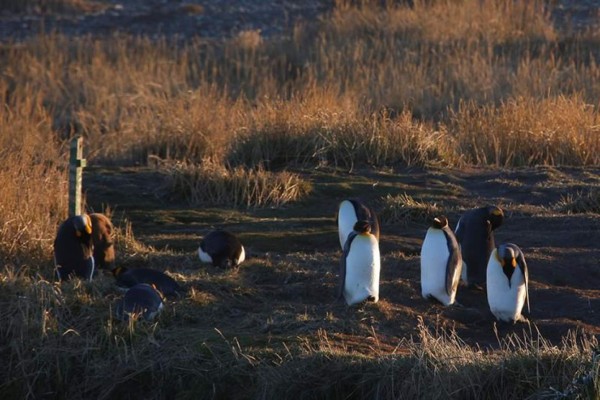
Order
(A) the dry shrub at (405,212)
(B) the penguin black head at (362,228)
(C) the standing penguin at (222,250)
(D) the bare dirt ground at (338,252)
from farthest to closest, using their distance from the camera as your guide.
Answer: (A) the dry shrub at (405,212) < (C) the standing penguin at (222,250) < (B) the penguin black head at (362,228) < (D) the bare dirt ground at (338,252)

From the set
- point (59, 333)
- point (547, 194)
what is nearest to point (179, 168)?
point (547, 194)

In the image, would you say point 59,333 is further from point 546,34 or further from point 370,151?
point 546,34

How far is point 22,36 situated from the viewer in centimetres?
2189

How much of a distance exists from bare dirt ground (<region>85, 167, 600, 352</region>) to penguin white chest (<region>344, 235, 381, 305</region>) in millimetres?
93

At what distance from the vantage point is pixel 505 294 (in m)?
6.73

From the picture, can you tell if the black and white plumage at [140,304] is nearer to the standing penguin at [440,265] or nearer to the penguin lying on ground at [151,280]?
the penguin lying on ground at [151,280]

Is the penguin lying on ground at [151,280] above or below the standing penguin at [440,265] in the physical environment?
below

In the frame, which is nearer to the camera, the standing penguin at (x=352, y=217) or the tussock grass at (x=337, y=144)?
the standing penguin at (x=352, y=217)

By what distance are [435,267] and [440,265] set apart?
1.5 inches

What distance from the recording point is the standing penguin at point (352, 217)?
7.91 m

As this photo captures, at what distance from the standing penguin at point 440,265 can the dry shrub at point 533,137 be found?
13.5 feet

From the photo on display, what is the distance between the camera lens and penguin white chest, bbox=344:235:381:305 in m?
6.79

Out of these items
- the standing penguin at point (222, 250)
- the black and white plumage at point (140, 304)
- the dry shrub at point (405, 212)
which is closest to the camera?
the black and white plumage at point (140, 304)

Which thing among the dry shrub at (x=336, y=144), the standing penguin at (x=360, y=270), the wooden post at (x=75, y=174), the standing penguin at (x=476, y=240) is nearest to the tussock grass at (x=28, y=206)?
the wooden post at (x=75, y=174)
